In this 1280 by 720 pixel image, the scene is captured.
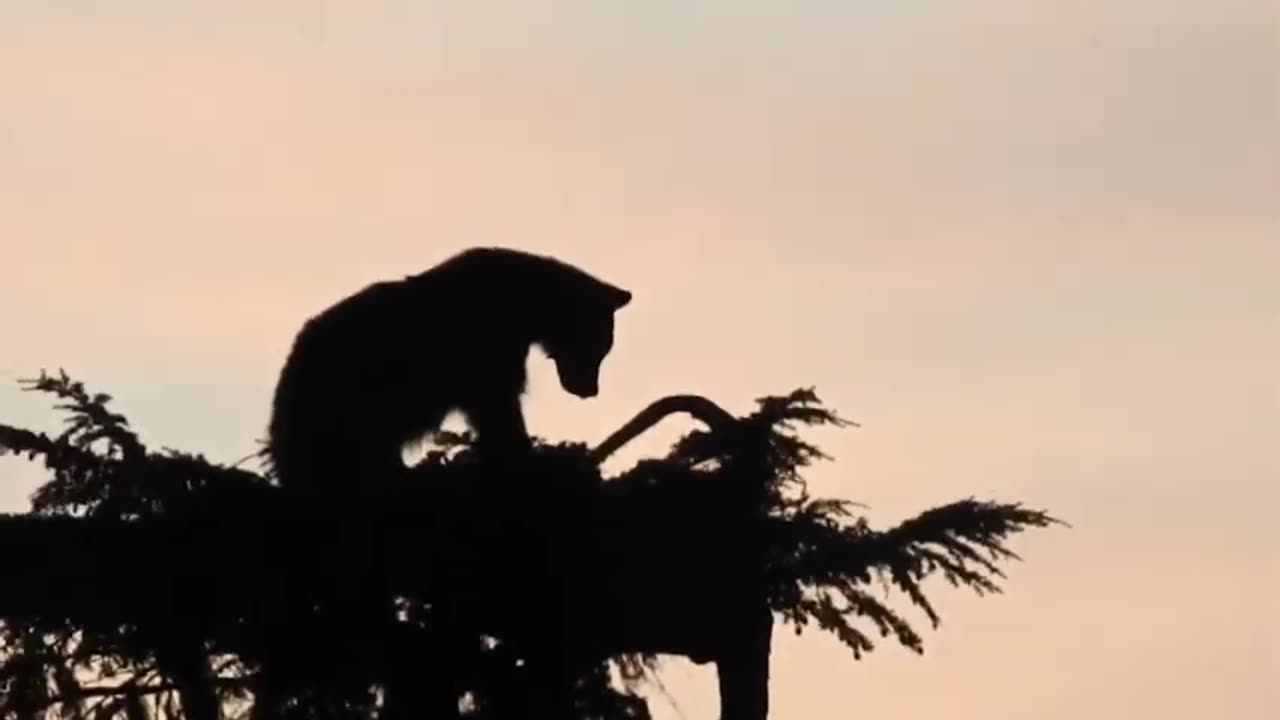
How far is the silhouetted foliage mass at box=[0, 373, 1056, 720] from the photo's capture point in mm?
8445

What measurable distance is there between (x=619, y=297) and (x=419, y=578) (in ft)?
19.4

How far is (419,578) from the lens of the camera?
8.49 metres

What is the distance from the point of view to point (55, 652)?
28.3ft

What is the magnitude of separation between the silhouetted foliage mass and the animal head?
4945 mm

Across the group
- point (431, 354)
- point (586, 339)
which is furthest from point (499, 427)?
point (586, 339)

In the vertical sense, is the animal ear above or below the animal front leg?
above

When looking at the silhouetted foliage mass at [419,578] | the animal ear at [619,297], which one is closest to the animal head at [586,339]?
the animal ear at [619,297]

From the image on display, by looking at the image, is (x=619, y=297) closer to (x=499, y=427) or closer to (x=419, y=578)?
(x=499, y=427)

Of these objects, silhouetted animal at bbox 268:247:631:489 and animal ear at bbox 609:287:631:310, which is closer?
silhouetted animal at bbox 268:247:631:489

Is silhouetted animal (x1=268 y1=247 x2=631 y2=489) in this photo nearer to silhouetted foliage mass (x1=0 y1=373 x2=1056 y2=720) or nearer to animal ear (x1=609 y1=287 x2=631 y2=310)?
animal ear (x1=609 y1=287 x2=631 y2=310)

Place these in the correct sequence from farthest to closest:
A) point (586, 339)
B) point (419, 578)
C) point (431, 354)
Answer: point (586, 339) < point (431, 354) < point (419, 578)

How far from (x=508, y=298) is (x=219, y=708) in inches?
199

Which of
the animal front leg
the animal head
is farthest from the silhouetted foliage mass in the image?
the animal head

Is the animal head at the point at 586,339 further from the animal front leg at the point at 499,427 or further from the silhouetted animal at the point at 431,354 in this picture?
the animal front leg at the point at 499,427
